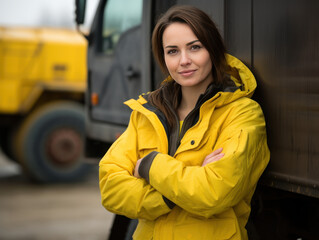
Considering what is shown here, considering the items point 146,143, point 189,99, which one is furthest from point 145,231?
point 189,99

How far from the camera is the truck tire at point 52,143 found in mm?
Result: 8156

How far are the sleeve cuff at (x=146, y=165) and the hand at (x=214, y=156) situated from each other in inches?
7.3

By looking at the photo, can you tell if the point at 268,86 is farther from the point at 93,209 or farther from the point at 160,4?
the point at 93,209

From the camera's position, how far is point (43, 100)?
8469mm

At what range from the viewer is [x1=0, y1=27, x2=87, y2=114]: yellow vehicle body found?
8.05 meters

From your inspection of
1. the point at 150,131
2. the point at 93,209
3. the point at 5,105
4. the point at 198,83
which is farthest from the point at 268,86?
the point at 5,105

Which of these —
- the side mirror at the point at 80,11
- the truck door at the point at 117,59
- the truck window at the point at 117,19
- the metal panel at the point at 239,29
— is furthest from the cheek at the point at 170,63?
the side mirror at the point at 80,11

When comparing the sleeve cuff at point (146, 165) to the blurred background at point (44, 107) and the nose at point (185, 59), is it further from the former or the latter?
the blurred background at point (44, 107)

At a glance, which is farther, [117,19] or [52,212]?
[52,212]

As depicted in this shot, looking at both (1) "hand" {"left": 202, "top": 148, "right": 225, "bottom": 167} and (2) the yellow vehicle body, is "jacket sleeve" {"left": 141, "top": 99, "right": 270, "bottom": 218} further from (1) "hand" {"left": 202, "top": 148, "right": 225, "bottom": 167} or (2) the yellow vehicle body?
(2) the yellow vehicle body

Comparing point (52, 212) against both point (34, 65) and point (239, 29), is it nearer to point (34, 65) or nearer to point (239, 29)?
point (34, 65)

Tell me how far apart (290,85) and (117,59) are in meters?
2.06

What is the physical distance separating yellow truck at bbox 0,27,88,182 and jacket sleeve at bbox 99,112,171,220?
20.2 ft

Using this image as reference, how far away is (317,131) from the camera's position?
187cm
